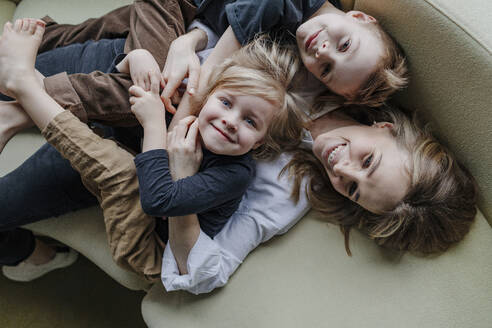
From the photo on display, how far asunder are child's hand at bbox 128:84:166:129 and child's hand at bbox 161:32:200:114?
4 centimetres

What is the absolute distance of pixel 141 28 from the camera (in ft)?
3.16

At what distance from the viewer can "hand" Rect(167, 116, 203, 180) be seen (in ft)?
2.70

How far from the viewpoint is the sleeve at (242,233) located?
809mm

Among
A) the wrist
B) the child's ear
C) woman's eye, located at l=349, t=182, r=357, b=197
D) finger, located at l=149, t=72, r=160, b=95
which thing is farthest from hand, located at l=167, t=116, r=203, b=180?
the child's ear

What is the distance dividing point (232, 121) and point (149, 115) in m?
0.20

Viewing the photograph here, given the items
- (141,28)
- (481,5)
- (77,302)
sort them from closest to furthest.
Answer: (481,5) → (141,28) → (77,302)

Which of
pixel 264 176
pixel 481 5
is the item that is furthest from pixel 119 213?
pixel 481 5

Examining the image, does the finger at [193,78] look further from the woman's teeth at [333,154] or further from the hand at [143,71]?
the woman's teeth at [333,154]

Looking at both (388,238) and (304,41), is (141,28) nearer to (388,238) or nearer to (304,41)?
(304,41)

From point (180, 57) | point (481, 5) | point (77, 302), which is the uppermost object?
point (481, 5)

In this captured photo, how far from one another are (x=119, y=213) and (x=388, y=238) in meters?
0.58

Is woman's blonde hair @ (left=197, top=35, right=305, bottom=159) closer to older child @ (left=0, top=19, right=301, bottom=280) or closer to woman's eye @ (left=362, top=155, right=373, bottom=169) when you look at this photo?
older child @ (left=0, top=19, right=301, bottom=280)

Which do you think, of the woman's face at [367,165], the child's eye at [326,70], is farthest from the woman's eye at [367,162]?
the child's eye at [326,70]

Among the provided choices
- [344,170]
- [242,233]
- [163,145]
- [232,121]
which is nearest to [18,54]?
[163,145]
